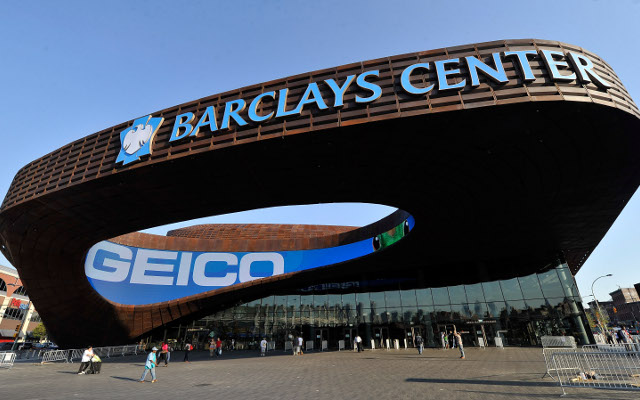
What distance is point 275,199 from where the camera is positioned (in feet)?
61.4

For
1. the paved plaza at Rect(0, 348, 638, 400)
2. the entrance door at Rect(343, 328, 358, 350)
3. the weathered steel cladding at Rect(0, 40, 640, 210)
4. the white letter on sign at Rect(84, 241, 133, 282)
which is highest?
the weathered steel cladding at Rect(0, 40, 640, 210)

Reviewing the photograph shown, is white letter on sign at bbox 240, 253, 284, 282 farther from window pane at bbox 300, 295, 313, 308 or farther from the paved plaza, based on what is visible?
the paved plaza

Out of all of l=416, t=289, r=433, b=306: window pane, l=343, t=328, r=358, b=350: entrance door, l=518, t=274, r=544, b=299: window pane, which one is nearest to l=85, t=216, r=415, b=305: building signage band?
l=416, t=289, r=433, b=306: window pane

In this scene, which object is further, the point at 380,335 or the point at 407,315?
the point at 380,335

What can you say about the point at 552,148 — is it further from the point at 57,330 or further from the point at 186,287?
the point at 57,330

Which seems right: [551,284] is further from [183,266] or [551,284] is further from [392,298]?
[183,266]

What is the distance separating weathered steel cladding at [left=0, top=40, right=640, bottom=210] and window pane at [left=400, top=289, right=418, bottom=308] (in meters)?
23.0

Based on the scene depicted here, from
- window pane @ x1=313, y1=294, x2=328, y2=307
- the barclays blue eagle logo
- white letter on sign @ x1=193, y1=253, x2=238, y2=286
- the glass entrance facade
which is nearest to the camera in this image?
the barclays blue eagle logo

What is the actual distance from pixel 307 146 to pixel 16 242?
2166cm

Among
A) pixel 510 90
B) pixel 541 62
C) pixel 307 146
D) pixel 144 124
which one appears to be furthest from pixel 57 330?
pixel 541 62

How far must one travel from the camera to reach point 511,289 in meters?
28.3

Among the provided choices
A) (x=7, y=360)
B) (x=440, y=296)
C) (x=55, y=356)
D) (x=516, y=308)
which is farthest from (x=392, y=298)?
(x=7, y=360)

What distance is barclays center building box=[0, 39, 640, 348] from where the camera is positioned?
12.8 metres

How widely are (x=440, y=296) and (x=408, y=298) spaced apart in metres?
3.02
